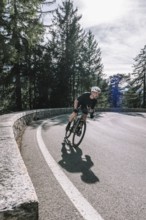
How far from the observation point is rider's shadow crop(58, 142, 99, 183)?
17.6 ft

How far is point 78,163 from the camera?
656 cm

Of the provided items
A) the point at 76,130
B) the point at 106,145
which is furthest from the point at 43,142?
the point at 106,145

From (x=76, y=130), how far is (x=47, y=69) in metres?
31.6

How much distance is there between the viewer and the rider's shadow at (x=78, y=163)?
17.6 ft

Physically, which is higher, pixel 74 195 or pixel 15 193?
pixel 15 193

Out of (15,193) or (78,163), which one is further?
(78,163)

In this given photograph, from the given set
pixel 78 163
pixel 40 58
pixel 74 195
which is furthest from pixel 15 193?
pixel 40 58

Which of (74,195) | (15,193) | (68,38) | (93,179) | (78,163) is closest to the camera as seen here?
(15,193)

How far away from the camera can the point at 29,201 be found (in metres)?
2.66

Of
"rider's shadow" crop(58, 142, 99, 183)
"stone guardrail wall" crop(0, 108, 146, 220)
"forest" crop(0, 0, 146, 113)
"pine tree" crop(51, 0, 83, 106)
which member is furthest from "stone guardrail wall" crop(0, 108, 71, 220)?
"pine tree" crop(51, 0, 83, 106)

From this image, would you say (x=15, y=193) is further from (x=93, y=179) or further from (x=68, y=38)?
(x=68, y=38)

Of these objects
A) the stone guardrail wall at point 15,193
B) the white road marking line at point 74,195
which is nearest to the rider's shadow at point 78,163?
the white road marking line at point 74,195

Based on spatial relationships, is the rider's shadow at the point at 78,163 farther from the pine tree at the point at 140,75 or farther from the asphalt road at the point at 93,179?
the pine tree at the point at 140,75

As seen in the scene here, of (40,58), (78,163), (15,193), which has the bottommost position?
(78,163)
